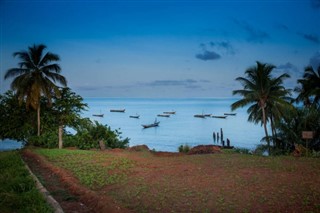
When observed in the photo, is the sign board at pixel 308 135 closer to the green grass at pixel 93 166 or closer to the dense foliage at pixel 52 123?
the green grass at pixel 93 166

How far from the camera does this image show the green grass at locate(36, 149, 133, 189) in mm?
10500

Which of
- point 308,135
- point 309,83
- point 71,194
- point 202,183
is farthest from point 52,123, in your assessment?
point 309,83

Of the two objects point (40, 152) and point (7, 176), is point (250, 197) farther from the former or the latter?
point (40, 152)

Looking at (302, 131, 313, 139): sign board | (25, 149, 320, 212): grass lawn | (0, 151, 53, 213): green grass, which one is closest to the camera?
(0, 151, 53, 213): green grass

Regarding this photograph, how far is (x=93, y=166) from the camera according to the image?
12797 mm

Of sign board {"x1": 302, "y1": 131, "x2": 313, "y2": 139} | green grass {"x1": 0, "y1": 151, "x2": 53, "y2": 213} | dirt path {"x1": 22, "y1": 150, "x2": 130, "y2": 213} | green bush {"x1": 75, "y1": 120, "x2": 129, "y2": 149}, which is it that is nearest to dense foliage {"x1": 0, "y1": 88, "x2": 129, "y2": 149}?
green bush {"x1": 75, "y1": 120, "x2": 129, "y2": 149}

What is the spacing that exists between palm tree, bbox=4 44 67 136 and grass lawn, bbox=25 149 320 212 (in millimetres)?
10912

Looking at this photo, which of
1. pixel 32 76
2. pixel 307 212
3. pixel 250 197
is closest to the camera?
pixel 307 212

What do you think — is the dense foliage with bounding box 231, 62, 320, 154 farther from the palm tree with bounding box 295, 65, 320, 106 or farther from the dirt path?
the dirt path

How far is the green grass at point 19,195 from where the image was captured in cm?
712

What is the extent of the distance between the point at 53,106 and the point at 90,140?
677 centimetres

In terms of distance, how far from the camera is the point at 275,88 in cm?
2928

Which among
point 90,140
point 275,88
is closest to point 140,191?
point 90,140

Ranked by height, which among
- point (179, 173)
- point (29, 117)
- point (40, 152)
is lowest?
point (179, 173)
